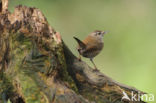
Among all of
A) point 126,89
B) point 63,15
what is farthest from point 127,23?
point 126,89

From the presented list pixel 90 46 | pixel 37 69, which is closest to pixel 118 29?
pixel 90 46

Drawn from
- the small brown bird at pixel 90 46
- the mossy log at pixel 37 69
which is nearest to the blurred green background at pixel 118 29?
the small brown bird at pixel 90 46

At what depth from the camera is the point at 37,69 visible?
4746mm

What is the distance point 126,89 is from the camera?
17.0 feet

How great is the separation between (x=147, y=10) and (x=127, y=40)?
3.84 ft

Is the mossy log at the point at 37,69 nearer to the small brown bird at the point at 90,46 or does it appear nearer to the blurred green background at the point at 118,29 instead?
the small brown bird at the point at 90,46

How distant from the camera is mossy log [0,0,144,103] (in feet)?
15.3

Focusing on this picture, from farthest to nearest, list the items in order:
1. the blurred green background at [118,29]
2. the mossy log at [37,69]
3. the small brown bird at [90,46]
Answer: the blurred green background at [118,29]
the small brown bird at [90,46]
the mossy log at [37,69]

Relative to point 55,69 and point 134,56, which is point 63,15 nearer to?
point 134,56

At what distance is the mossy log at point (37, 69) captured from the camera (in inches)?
183

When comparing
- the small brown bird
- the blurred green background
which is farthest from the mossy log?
the blurred green background

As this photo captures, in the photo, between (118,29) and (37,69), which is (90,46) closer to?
(37,69)

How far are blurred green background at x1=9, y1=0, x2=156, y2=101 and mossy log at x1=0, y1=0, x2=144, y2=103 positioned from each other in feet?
8.41

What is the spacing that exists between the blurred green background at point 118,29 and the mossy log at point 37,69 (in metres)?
2.56
